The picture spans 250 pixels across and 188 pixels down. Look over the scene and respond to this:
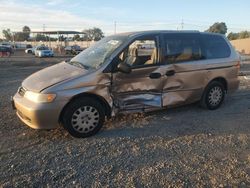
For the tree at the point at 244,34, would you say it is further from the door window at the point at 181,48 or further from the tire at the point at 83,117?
the tire at the point at 83,117

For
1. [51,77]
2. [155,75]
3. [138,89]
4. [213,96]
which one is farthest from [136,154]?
[213,96]

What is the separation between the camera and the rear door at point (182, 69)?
6.40 meters

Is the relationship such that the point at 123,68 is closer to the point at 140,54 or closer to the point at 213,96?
the point at 140,54

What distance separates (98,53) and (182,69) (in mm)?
1774

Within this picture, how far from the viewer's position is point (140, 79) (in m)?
5.98

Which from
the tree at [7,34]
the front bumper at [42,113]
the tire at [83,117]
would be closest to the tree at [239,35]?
the tree at [7,34]

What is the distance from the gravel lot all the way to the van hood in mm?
888

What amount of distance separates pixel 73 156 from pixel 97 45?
2.77 meters

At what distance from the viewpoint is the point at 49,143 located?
5.21 meters

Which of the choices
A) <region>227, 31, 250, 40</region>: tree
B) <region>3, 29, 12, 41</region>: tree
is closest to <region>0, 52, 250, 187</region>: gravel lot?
<region>227, 31, 250, 40</region>: tree

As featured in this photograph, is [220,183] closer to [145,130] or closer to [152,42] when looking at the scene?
[145,130]

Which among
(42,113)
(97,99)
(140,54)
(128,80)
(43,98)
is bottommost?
(42,113)

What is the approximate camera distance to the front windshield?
5.87 meters

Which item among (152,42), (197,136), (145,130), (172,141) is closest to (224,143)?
(197,136)
